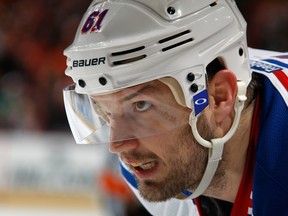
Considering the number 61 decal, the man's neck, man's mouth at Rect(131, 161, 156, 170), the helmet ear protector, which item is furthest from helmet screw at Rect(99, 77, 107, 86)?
the man's neck

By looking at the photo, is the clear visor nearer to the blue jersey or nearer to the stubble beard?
the stubble beard

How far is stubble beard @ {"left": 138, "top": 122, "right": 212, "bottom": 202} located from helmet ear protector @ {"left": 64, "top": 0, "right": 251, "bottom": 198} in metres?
0.02

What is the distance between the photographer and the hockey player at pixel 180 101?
1507mm

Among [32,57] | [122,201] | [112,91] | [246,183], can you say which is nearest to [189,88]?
[112,91]

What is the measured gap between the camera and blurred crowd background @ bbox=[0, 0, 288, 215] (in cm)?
434

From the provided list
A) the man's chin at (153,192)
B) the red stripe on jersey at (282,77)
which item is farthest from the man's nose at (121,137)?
the red stripe on jersey at (282,77)

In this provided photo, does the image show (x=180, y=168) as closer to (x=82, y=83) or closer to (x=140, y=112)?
(x=140, y=112)

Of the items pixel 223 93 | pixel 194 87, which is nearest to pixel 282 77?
pixel 223 93

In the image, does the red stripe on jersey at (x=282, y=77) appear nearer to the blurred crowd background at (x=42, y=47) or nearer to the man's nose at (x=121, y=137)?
the man's nose at (x=121, y=137)

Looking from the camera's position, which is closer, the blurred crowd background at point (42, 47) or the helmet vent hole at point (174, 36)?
the helmet vent hole at point (174, 36)

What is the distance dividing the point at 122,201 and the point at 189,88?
2007 mm

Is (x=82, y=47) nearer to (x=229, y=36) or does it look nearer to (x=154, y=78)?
(x=154, y=78)

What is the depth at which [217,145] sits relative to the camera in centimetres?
162

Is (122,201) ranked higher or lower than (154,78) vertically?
lower
